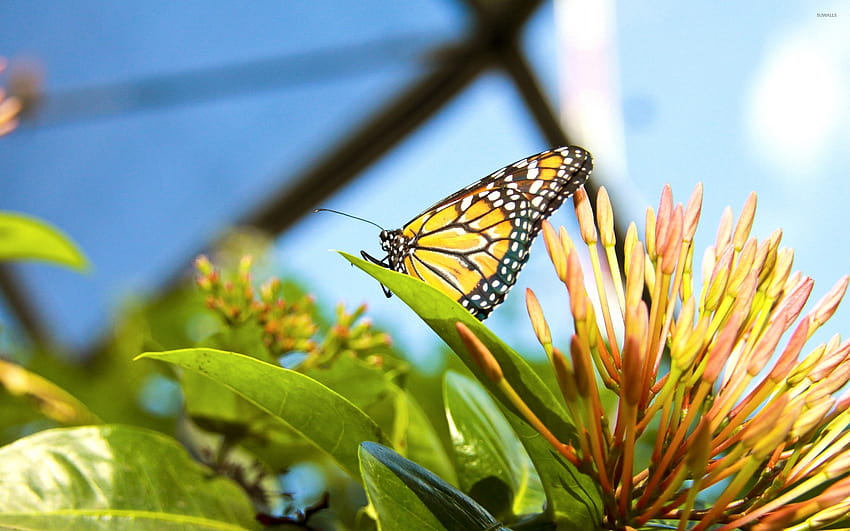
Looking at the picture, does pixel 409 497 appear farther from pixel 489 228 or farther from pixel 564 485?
pixel 489 228

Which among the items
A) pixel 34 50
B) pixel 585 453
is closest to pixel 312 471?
pixel 585 453

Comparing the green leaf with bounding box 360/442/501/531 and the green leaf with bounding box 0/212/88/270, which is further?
the green leaf with bounding box 0/212/88/270

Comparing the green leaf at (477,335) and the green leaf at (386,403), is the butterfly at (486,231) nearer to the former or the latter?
the green leaf at (386,403)

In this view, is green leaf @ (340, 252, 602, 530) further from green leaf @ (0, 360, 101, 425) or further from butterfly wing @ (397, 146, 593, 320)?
green leaf @ (0, 360, 101, 425)

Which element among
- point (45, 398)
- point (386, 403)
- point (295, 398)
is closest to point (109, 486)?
point (295, 398)

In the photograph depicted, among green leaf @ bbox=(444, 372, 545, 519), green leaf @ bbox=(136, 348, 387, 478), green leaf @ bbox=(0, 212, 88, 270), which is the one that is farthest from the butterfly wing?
green leaf @ bbox=(0, 212, 88, 270)

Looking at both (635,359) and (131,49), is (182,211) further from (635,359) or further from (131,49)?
(635,359)

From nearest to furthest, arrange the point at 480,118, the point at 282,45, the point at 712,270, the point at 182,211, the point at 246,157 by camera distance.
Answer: the point at 712,270
the point at 480,118
the point at 282,45
the point at 246,157
the point at 182,211
